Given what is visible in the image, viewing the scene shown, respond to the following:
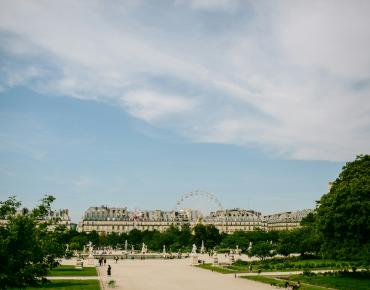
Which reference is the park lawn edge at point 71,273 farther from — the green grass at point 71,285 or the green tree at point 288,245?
the green tree at point 288,245

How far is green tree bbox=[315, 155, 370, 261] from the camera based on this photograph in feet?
143

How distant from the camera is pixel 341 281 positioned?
143 ft

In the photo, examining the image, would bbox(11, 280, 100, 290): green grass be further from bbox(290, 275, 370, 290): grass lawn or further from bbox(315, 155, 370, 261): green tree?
bbox(315, 155, 370, 261): green tree

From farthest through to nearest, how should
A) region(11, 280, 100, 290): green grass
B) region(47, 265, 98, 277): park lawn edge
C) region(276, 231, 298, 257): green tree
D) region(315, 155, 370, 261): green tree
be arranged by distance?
1. region(276, 231, 298, 257): green tree
2. region(47, 265, 98, 277): park lawn edge
3. region(315, 155, 370, 261): green tree
4. region(11, 280, 100, 290): green grass

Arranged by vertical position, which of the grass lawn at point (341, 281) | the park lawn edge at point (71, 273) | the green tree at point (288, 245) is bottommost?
the park lawn edge at point (71, 273)

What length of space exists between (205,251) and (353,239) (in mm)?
95390

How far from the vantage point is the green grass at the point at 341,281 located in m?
40.3

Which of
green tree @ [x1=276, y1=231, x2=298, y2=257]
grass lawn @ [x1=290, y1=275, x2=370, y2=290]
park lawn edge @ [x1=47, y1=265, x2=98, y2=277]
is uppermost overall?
green tree @ [x1=276, y1=231, x2=298, y2=257]

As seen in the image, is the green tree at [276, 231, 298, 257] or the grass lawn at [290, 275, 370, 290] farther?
the green tree at [276, 231, 298, 257]

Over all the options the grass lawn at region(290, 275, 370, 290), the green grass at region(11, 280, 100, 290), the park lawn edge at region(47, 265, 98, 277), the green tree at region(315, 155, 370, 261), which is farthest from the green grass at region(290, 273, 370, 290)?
the park lawn edge at region(47, 265, 98, 277)

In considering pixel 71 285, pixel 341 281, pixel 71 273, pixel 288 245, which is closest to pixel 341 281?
pixel 341 281

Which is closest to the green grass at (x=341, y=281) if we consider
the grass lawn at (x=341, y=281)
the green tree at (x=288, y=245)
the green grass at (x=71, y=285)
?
the grass lawn at (x=341, y=281)

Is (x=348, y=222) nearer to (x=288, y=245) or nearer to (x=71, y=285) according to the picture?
(x=71, y=285)

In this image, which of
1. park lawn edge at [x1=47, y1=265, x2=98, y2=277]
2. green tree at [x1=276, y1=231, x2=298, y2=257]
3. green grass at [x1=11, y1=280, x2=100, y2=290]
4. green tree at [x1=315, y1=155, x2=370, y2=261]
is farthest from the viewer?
green tree at [x1=276, y1=231, x2=298, y2=257]
